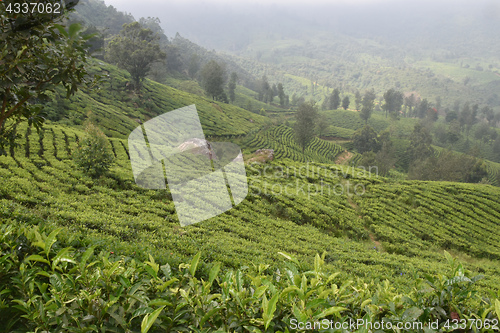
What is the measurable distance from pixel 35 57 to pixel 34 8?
18.6 inches

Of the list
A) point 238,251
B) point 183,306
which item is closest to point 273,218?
point 238,251

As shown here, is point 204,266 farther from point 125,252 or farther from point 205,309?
point 205,309

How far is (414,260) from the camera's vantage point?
9.38m

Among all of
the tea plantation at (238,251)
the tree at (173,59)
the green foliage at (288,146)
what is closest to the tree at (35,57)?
the tea plantation at (238,251)

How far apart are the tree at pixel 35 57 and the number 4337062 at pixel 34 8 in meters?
0.03

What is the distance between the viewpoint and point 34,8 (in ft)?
7.00

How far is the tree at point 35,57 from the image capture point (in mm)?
2098

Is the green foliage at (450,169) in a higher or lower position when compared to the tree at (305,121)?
lower

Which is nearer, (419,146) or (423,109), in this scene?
(419,146)

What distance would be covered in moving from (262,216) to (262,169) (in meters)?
10.0

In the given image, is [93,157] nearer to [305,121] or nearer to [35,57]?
[35,57]

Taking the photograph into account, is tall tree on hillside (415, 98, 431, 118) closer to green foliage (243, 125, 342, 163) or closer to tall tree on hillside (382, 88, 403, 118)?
tall tree on hillside (382, 88, 403, 118)

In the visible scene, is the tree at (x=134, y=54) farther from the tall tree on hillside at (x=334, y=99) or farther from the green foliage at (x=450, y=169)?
the tall tree on hillside at (x=334, y=99)

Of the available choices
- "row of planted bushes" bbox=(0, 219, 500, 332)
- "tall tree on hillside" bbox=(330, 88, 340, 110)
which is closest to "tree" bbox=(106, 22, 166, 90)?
"row of planted bushes" bbox=(0, 219, 500, 332)
